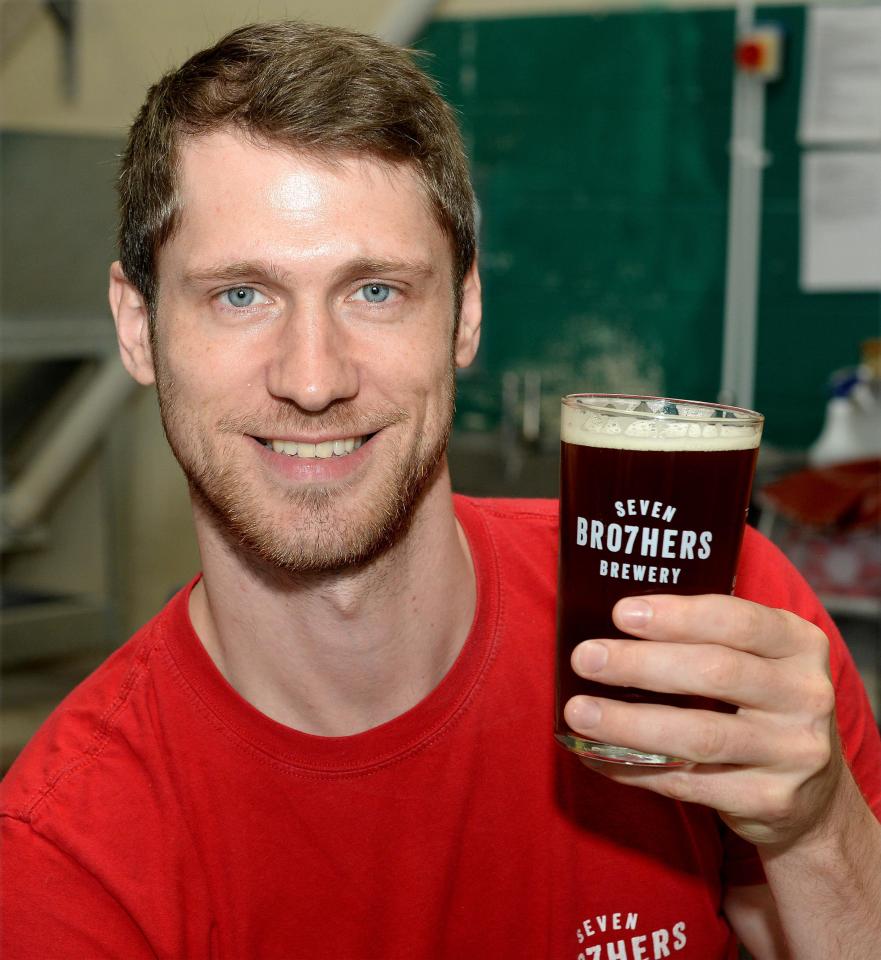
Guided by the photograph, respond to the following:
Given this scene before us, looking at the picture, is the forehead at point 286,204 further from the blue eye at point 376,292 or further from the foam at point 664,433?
the foam at point 664,433

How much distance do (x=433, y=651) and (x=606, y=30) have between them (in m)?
2.86

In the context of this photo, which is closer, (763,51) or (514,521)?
(514,521)

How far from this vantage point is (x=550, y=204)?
145 inches

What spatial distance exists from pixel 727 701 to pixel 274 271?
543 millimetres

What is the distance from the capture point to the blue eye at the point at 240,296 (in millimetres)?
1119

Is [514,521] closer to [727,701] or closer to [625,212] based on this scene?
[727,701]

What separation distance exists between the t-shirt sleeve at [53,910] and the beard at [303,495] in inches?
12.6

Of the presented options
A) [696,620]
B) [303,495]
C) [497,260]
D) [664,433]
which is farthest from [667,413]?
[497,260]

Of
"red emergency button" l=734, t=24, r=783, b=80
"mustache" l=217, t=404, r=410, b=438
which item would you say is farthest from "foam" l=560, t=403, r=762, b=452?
"red emergency button" l=734, t=24, r=783, b=80

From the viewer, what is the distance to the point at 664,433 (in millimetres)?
832

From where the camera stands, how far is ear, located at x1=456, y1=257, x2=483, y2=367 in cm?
129

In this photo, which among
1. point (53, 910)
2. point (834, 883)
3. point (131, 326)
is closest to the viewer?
point (834, 883)

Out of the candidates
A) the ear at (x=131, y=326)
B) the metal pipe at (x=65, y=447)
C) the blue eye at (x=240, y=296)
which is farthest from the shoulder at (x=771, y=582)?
the metal pipe at (x=65, y=447)

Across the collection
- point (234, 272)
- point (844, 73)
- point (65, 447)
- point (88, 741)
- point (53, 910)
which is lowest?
point (65, 447)
